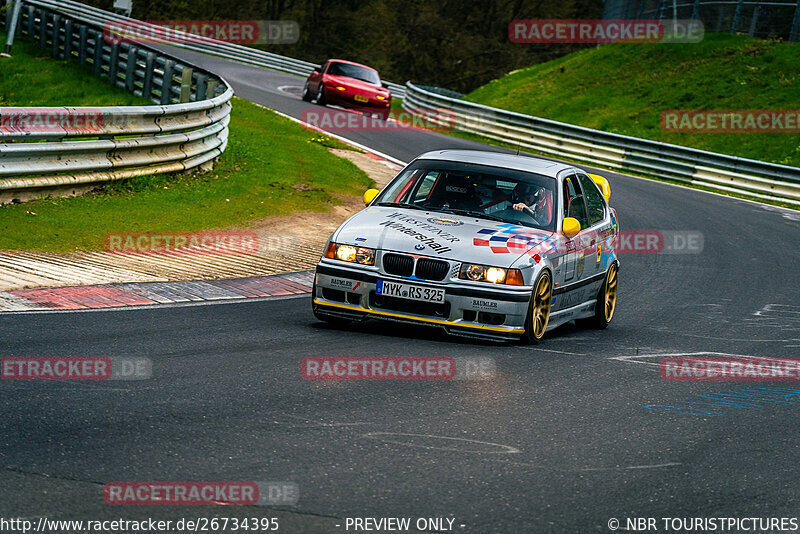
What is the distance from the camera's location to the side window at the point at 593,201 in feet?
34.9

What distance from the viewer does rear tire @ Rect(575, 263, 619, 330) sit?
10.7m

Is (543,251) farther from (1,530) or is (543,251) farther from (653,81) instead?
(653,81)

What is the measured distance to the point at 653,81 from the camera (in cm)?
3803

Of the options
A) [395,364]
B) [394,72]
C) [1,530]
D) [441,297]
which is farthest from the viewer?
[394,72]

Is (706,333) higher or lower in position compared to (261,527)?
lower

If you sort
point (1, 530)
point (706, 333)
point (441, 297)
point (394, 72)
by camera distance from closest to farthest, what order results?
1. point (1, 530)
2. point (441, 297)
3. point (706, 333)
4. point (394, 72)

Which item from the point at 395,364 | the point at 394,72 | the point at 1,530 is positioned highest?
the point at 1,530

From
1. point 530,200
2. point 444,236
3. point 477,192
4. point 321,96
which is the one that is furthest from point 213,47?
point 444,236

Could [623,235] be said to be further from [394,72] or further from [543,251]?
[394,72]

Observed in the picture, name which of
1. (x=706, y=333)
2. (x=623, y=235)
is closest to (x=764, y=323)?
(x=706, y=333)

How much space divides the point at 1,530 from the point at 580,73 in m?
39.2

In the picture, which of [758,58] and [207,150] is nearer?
[207,150]
